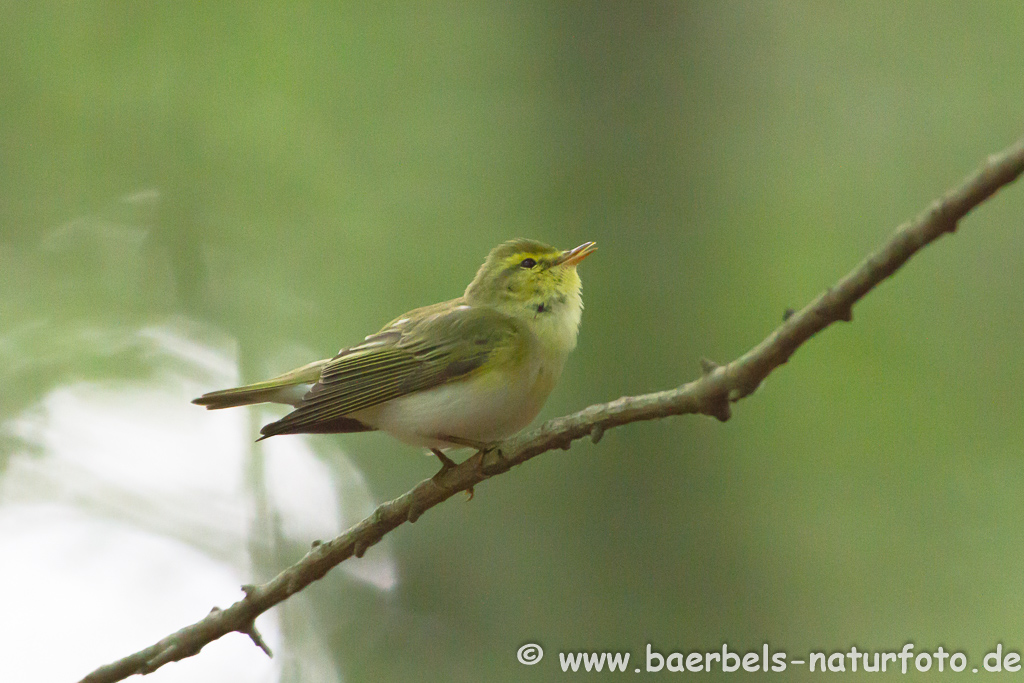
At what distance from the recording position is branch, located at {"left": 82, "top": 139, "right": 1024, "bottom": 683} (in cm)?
142

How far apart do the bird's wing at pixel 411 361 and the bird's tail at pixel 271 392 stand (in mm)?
134

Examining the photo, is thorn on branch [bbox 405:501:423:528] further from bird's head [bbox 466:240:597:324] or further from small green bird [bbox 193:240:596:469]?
bird's head [bbox 466:240:597:324]

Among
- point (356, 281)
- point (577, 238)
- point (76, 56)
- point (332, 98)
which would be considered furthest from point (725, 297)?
point (76, 56)

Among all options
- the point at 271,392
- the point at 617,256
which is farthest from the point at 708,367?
the point at 617,256

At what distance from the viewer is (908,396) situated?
5766 millimetres

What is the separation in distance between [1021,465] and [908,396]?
0.95 metres

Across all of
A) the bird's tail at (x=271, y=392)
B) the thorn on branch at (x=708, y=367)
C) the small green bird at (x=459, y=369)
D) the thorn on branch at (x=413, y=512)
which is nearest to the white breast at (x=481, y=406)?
the small green bird at (x=459, y=369)

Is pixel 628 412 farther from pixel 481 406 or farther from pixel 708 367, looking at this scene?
pixel 481 406

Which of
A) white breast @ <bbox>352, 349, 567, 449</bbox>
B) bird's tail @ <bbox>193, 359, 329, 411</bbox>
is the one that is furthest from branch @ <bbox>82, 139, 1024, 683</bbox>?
bird's tail @ <bbox>193, 359, 329, 411</bbox>

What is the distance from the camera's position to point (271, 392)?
3600mm

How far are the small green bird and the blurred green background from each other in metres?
1.49

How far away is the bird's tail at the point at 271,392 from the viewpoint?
3.39 metres

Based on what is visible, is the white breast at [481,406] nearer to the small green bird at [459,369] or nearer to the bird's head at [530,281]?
the small green bird at [459,369]

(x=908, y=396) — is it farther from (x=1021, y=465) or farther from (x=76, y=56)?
(x=76, y=56)
